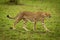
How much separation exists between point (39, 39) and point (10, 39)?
86cm

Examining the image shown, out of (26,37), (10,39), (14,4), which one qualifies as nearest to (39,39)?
(26,37)

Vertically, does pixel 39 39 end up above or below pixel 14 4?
above

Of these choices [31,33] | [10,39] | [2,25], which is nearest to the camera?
[10,39]

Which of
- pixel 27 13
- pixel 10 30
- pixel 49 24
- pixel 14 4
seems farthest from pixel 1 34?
pixel 14 4

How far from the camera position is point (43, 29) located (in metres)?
8.25

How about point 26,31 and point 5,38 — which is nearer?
point 5,38

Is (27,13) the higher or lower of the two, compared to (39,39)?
higher

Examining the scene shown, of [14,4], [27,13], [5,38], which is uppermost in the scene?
[27,13]

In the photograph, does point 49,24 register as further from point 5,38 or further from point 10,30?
point 5,38

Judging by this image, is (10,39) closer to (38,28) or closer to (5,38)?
(5,38)

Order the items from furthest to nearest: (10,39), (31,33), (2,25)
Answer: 1. (2,25)
2. (31,33)
3. (10,39)

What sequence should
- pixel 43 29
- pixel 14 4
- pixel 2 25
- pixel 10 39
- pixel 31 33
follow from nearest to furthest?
1. pixel 10 39
2. pixel 31 33
3. pixel 43 29
4. pixel 2 25
5. pixel 14 4

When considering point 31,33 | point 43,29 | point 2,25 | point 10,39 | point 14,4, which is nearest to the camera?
point 10,39

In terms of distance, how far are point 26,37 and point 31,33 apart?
424 millimetres
